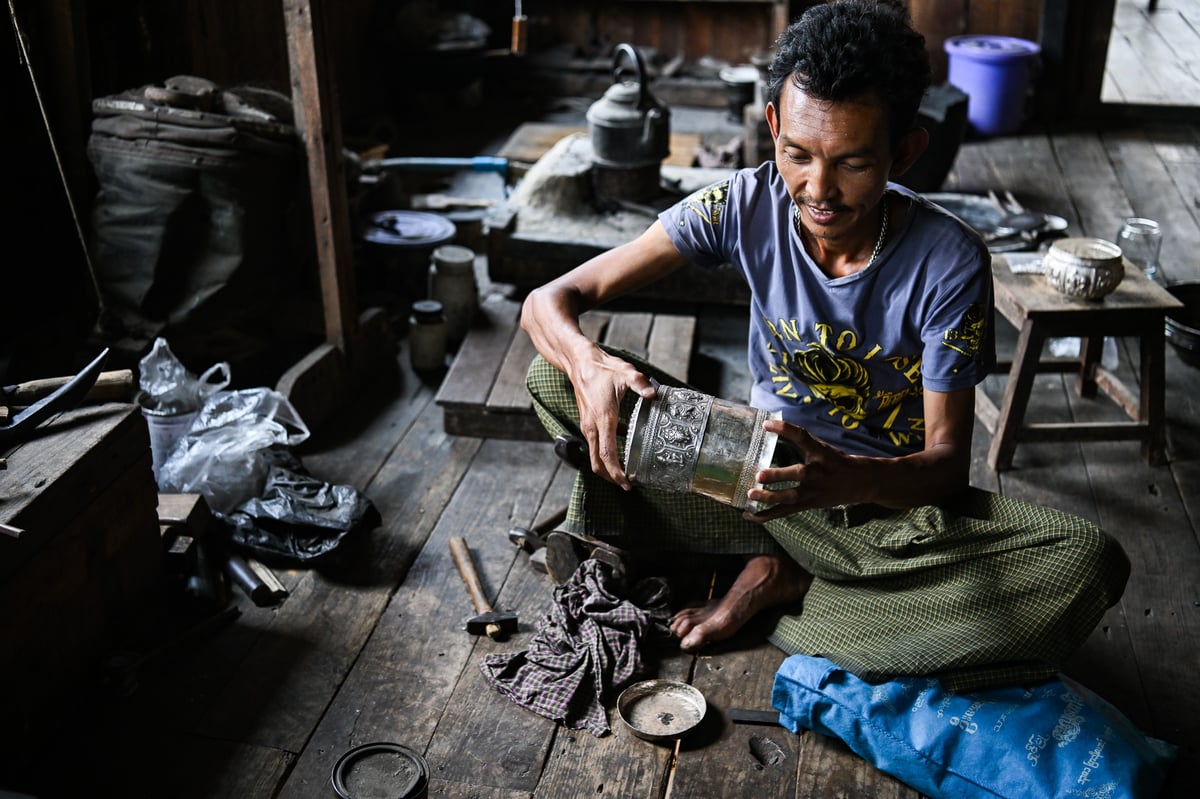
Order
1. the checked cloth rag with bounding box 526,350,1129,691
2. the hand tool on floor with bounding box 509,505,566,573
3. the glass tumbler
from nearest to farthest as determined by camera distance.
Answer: the checked cloth rag with bounding box 526,350,1129,691 → the hand tool on floor with bounding box 509,505,566,573 → the glass tumbler

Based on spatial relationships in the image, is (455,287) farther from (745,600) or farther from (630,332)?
(745,600)

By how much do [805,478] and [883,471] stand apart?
0.71ft

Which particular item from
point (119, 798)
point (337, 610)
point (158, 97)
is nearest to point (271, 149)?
point (158, 97)

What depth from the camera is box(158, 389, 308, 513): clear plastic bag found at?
116 inches

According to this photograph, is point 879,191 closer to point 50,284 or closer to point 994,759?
point 994,759

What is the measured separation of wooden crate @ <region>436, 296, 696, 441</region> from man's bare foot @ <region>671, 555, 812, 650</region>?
989 millimetres

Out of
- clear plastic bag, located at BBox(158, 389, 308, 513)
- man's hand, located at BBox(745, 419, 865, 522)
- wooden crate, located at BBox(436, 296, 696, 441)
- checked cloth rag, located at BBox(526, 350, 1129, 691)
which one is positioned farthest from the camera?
wooden crate, located at BBox(436, 296, 696, 441)

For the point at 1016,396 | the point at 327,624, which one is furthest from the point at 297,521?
the point at 1016,396

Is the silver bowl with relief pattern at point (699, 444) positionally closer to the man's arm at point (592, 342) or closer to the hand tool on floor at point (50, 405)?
the man's arm at point (592, 342)

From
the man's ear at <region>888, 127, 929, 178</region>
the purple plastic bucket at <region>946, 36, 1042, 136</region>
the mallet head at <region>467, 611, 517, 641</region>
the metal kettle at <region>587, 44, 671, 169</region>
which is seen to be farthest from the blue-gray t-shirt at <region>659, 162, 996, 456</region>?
the purple plastic bucket at <region>946, 36, 1042, 136</region>

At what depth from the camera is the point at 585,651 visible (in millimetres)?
2461

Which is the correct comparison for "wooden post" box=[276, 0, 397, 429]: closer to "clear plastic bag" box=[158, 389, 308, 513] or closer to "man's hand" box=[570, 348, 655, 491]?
"clear plastic bag" box=[158, 389, 308, 513]

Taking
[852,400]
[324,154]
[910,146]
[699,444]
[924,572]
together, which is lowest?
[924,572]

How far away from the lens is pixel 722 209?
2.47 meters
